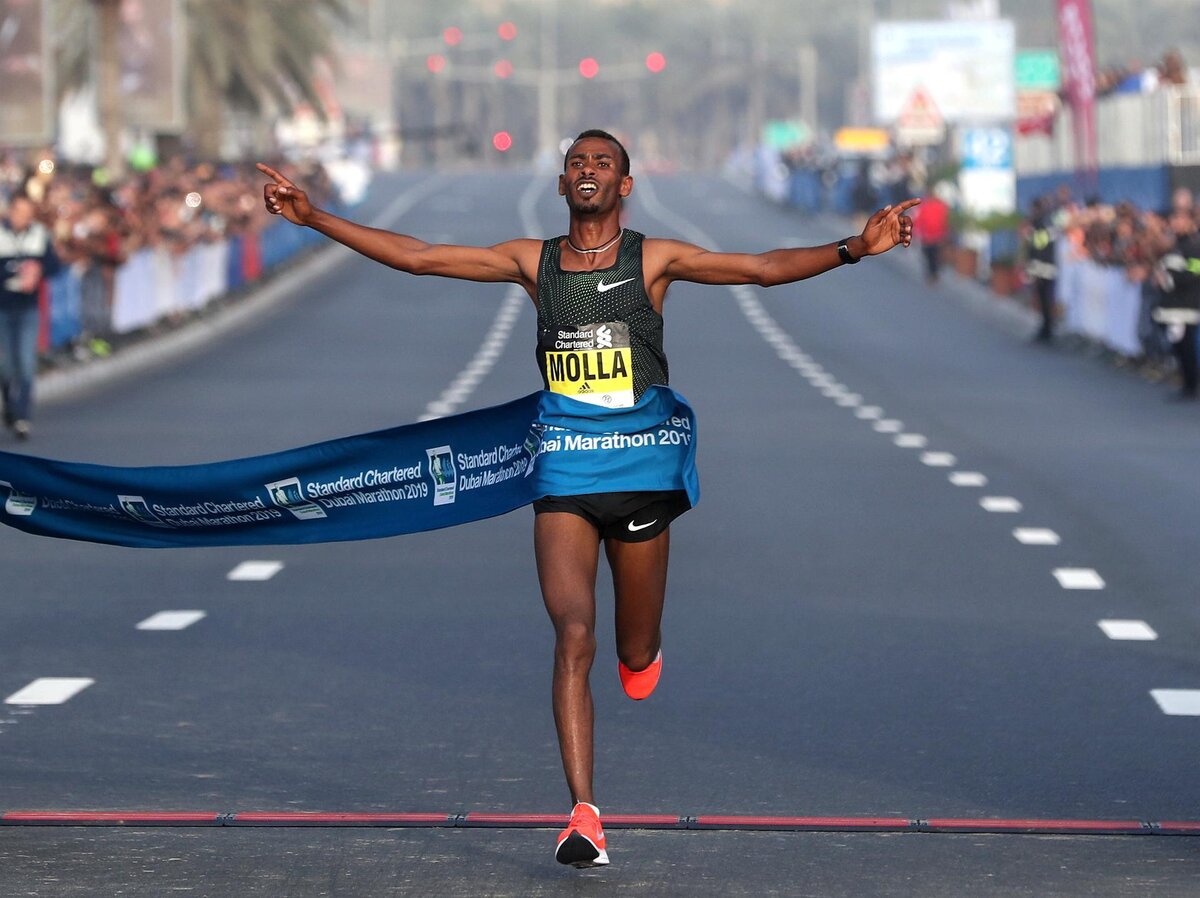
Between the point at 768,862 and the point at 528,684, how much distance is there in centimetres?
330

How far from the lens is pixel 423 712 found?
1023 centimetres

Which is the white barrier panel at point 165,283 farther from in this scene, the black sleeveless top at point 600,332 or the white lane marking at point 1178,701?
the black sleeveless top at point 600,332

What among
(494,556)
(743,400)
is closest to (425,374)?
(743,400)

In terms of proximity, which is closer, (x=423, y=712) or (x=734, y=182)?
(x=423, y=712)

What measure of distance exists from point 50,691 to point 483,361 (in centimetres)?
2248

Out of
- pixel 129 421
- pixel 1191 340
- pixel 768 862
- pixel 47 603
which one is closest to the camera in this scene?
pixel 768 862

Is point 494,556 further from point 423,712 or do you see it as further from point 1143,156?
point 1143,156

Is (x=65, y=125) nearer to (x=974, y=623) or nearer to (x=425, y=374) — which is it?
(x=425, y=374)

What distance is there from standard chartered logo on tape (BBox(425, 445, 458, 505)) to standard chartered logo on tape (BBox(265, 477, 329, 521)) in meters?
0.39

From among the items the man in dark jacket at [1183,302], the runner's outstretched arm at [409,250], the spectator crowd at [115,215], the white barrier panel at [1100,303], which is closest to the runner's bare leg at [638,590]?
the runner's outstretched arm at [409,250]

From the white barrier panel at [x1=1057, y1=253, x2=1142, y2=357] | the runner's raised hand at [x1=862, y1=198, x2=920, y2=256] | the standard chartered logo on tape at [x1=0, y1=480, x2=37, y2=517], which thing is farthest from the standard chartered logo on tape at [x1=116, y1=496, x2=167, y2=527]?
the white barrier panel at [x1=1057, y1=253, x2=1142, y2=357]

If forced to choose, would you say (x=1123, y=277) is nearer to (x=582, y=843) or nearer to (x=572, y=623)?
(x=572, y=623)

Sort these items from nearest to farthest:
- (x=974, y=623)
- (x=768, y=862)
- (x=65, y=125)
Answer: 1. (x=768, y=862)
2. (x=974, y=623)
3. (x=65, y=125)

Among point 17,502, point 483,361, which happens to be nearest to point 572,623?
point 17,502
